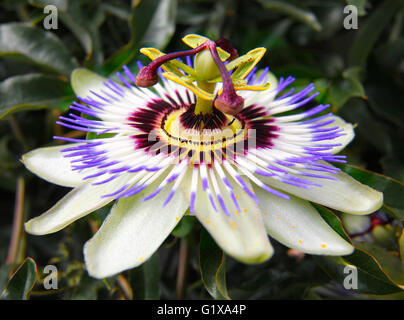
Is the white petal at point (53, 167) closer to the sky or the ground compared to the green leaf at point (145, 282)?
closer to the sky

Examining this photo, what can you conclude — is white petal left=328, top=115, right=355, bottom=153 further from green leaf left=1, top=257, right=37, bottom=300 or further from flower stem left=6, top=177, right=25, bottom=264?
flower stem left=6, top=177, right=25, bottom=264

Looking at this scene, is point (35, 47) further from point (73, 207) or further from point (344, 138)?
point (344, 138)

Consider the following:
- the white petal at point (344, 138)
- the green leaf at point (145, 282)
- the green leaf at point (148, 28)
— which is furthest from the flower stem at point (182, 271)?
the green leaf at point (148, 28)

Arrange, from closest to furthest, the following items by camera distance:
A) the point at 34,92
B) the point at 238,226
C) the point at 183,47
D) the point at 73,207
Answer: the point at 238,226
the point at 73,207
the point at 34,92
the point at 183,47

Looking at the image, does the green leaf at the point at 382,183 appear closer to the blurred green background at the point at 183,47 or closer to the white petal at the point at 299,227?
the blurred green background at the point at 183,47

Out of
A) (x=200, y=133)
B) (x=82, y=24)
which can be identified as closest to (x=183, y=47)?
(x=82, y=24)

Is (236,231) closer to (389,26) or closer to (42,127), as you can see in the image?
(42,127)
